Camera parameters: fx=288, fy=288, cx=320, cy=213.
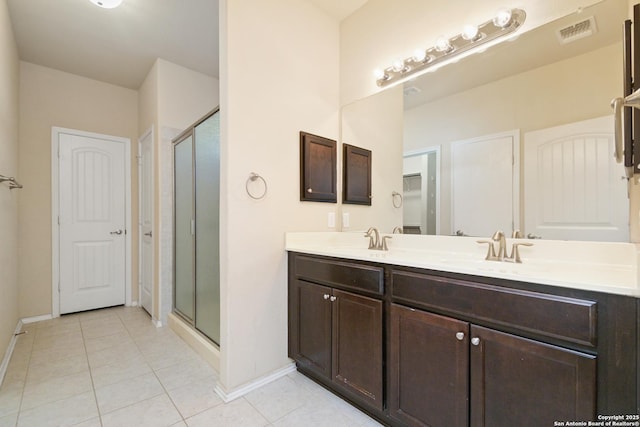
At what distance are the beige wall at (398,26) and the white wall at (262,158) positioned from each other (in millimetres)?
270

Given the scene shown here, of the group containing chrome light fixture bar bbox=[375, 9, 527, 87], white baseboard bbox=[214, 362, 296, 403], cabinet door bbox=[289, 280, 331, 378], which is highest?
chrome light fixture bar bbox=[375, 9, 527, 87]

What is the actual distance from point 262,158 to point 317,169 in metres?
0.46

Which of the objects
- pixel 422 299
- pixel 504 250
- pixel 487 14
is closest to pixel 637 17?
pixel 487 14

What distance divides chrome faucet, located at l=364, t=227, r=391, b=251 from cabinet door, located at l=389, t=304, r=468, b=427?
2.14 ft

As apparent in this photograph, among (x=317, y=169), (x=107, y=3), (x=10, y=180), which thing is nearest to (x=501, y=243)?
(x=317, y=169)

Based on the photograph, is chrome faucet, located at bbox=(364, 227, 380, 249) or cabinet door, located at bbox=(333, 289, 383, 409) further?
chrome faucet, located at bbox=(364, 227, 380, 249)

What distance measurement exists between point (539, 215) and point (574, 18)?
91 centimetres

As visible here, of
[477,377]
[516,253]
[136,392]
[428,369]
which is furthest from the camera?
[136,392]

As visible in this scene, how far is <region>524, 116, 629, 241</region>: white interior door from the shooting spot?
1244mm

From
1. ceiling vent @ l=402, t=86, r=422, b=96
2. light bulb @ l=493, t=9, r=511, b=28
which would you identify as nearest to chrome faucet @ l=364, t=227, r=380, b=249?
ceiling vent @ l=402, t=86, r=422, b=96

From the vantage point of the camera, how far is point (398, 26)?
6.48 feet

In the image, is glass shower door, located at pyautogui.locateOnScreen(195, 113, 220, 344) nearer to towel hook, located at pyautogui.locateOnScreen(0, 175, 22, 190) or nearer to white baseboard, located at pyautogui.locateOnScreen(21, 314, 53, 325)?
towel hook, located at pyautogui.locateOnScreen(0, 175, 22, 190)

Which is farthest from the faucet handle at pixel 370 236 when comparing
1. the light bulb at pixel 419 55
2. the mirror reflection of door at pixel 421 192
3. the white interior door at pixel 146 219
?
the white interior door at pixel 146 219

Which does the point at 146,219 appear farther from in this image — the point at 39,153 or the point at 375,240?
the point at 375,240
